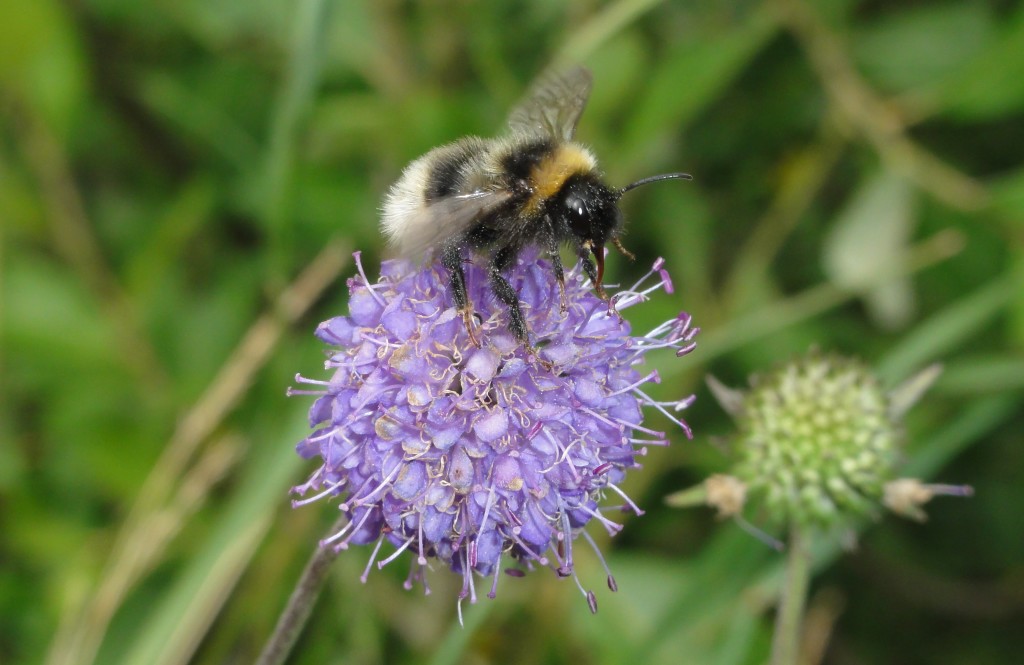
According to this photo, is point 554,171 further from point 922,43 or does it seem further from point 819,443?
point 922,43

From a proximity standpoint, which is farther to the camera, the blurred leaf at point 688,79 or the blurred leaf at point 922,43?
the blurred leaf at point 922,43

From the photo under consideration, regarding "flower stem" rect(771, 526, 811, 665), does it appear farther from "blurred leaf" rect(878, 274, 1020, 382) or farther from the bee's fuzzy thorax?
the bee's fuzzy thorax


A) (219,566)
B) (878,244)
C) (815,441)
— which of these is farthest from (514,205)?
(878,244)

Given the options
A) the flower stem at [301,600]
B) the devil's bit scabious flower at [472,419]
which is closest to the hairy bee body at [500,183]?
the devil's bit scabious flower at [472,419]

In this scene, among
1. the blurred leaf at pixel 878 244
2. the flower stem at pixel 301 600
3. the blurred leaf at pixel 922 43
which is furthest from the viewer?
the blurred leaf at pixel 922 43

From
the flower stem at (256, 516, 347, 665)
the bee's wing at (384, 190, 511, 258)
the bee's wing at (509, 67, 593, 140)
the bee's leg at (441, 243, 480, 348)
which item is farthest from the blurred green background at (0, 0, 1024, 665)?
the bee's wing at (384, 190, 511, 258)

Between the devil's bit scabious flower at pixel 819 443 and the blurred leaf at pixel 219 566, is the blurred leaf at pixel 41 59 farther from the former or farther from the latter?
the devil's bit scabious flower at pixel 819 443

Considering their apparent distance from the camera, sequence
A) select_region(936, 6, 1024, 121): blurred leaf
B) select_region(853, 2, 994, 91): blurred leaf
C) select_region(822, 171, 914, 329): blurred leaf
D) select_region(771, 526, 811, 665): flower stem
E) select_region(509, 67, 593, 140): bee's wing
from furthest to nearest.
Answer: select_region(853, 2, 994, 91): blurred leaf → select_region(822, 171, 914, 329): blurred leaf → select_region(936, 6, 1024, 121): blurred leaf → select_region(771, 526, 811, 665): flower stem → select_region(509, 67, 593, 140): bee's wing

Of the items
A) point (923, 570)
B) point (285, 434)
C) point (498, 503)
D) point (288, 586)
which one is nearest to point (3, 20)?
point (285, 434)
